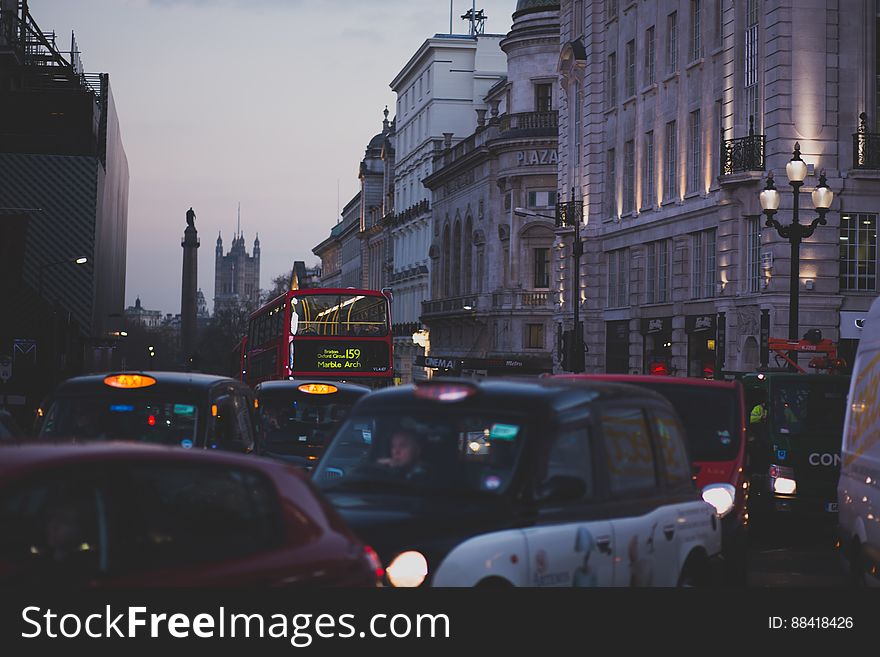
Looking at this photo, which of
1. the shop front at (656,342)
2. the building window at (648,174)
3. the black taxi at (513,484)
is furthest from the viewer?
the building window at (648,174)

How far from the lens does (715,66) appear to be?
44.0 meters

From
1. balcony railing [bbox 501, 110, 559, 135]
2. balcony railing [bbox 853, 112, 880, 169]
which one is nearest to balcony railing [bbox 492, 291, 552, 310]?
balcony railing [bbox 501, 110, 559, 135]

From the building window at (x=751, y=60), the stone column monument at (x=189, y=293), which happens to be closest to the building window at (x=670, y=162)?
the building window at (x=751, y=60)

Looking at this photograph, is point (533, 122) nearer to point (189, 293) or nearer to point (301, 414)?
point (301, 414)

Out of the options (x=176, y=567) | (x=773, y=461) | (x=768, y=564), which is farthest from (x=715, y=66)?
(x=176, y=567)

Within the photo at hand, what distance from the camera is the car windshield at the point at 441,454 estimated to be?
29.0 feet

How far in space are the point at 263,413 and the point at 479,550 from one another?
1360 centimetres

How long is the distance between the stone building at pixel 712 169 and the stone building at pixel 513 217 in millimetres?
18687

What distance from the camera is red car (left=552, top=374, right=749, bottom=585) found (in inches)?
570

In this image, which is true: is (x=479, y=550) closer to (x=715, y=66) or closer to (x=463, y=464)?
(x=463, y=464)

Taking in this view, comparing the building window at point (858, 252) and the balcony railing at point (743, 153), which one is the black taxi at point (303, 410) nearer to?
the balcony railing at point (743, 153)

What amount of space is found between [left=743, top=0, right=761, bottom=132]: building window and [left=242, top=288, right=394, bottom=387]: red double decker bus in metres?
10.7

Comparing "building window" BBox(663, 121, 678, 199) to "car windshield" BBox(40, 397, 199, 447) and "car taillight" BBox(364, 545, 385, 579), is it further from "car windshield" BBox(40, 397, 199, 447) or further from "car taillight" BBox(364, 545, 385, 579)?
"car taillight" BBox(364, 545, 385, 579)

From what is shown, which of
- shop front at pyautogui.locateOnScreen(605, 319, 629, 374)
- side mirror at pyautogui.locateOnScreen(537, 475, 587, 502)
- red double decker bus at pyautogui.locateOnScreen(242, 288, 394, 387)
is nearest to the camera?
side mirror at pyautogui.locateOnScreen(537, 475, 587, 502)
